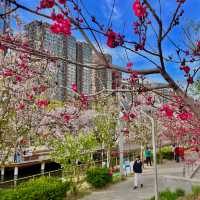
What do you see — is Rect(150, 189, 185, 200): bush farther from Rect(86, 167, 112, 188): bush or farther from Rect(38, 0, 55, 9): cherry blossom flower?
Rect(38, 0, 55, 9): cherry blossom flower

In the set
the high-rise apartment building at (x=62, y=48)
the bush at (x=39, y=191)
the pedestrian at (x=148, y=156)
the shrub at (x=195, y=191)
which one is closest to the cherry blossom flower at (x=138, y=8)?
the high-rise apartment building at (x=62, y=48)

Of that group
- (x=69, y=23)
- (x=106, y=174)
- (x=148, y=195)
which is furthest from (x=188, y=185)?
(x=69, y=23)

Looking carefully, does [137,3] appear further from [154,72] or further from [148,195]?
[148,195]

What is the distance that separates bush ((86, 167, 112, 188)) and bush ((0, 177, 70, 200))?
2271 mm

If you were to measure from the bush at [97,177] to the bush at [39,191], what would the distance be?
2271mm

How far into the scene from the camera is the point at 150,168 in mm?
19516

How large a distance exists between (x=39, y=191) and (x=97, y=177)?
4165mm

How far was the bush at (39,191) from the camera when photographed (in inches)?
355

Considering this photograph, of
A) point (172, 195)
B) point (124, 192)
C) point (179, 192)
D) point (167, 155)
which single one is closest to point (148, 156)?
point (167, 155)

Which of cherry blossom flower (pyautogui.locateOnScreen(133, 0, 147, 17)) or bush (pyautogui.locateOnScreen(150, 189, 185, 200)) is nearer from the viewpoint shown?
cherry blossom flower (pyautogui.locateOnScreen(133, 0, 147, 17))

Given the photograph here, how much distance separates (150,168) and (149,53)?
59.7 feet

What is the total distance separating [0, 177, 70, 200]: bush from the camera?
29.6 feet

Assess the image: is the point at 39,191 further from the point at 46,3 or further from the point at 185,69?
the point at 46,3

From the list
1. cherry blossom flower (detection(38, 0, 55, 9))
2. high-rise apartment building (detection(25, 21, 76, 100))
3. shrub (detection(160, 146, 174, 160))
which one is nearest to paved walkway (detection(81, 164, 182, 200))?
high-rise apartment building (detection(25, 21, 76, 100))
